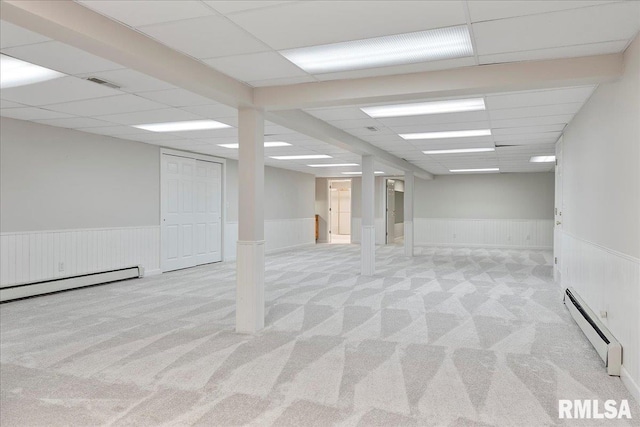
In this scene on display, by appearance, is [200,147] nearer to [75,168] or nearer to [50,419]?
[75,168]

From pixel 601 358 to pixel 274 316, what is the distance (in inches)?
128

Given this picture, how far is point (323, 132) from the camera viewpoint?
603cm

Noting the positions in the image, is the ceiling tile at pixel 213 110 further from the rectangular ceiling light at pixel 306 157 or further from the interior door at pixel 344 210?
the interior door at pixel 344 210

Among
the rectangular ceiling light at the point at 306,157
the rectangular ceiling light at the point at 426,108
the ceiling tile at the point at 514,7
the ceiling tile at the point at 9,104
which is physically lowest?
the rectangular ceiling light at the point at 306,157

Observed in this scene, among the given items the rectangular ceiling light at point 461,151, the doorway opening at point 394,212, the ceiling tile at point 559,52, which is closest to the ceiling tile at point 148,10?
the ceiling tile at point 559,52

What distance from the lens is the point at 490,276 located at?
8289 millimetres

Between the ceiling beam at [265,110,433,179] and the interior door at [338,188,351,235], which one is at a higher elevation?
the ceiling beam at [265,110,433,179]

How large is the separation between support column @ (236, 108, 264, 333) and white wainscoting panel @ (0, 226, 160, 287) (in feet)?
12.1

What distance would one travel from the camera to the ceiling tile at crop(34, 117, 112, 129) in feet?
20.1

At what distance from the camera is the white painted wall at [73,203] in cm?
611

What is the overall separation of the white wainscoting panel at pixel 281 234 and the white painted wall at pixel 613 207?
24.5ft

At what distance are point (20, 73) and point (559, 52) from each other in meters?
4.65

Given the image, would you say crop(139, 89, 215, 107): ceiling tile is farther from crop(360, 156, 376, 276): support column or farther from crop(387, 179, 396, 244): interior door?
crop(387, 179, 396, 244): interior door

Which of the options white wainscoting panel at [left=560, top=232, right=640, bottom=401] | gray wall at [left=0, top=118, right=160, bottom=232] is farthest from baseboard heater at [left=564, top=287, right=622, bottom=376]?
gray wall at [left=0, top=118, right=160, bottom=232]
